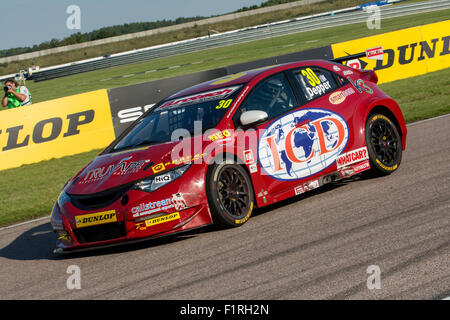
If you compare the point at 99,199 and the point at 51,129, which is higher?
the point at 99,199

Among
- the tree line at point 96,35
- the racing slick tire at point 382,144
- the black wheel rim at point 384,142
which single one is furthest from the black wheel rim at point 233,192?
the tree line at point 96,35

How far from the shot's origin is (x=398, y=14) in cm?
4428

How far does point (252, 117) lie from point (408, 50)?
1366cm

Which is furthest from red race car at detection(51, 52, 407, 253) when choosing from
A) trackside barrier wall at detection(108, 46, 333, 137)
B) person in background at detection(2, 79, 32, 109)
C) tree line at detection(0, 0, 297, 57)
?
tree line at detection(0, 0, 297, 57)

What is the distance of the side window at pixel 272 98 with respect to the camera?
753 centimetres

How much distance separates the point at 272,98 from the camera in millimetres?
7711

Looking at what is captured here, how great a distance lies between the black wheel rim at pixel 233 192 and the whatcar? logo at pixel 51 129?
9.36 meters

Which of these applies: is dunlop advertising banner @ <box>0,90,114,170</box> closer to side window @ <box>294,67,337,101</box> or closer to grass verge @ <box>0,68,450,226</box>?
grass verge @ <box>0,68,450,226</box>

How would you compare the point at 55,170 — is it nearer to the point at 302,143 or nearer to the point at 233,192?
the point at 302,143

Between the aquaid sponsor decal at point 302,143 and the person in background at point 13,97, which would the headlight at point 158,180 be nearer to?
the aquaid sponsor decal at point 302,143

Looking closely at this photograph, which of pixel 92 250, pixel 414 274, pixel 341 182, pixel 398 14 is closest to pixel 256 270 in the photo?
pixel 414 274

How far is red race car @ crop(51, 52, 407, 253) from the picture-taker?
6484 millimetres

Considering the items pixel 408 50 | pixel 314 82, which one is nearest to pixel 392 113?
pixel 314 82

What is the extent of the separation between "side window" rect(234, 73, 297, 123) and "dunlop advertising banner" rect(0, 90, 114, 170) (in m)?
8.49
